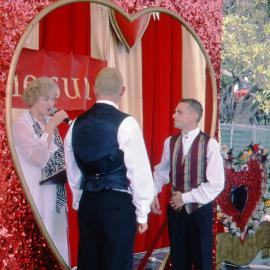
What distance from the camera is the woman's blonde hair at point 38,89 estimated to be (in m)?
2.75

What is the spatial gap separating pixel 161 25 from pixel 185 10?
251mm

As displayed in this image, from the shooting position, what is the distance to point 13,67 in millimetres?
2670

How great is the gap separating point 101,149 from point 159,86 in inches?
32.4

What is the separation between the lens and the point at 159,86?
332 cm

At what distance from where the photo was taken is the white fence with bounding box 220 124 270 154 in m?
3.97

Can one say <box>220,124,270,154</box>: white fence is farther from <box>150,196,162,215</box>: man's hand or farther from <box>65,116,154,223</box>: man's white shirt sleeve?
<box>65,116,154,223</box>: man's white shirt sleeve

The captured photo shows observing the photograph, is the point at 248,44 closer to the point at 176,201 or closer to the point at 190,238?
the point at 176,201

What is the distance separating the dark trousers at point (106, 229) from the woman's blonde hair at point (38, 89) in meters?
0.50

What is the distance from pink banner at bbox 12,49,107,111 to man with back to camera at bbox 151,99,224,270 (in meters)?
0.62

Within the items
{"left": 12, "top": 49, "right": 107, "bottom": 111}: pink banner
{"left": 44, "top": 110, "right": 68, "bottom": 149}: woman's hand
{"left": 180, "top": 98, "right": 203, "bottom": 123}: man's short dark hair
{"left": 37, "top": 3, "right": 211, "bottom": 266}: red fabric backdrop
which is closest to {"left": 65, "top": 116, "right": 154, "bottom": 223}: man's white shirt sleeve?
{"left": 44, "top": 110, "right": 68, "bottom": 149}: woman's hand

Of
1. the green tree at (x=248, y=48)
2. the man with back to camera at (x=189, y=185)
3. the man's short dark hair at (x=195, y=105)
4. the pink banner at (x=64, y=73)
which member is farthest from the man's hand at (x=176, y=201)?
the green tree at (x=248, y=48)

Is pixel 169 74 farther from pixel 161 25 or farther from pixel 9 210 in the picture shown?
pixel 9 210

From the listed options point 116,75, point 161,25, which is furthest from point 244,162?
point 116,75

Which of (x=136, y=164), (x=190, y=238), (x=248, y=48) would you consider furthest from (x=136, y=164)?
(x=248, y=48)
